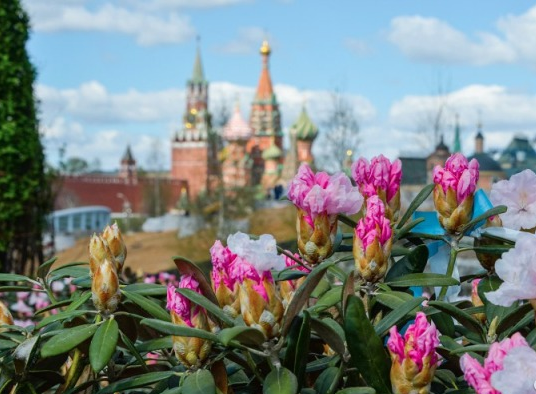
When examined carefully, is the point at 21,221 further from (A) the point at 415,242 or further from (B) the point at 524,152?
(B) the point at 524,152

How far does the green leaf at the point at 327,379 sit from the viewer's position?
1189mm

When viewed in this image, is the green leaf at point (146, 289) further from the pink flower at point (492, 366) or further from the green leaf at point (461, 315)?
the pink flower at point (492, 366)

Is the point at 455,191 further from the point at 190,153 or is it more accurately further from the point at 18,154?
the point at 190,153

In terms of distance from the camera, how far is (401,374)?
1.10 meters

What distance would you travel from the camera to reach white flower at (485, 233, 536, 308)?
3.47ft

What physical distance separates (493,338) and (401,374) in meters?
0.31

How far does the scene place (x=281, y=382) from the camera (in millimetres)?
1139

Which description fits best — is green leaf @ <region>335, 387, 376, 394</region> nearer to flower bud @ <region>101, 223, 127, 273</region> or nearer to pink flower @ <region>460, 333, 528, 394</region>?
pink flower @ <region>460, 333, 528, 394</region>

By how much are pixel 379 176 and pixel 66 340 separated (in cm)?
61

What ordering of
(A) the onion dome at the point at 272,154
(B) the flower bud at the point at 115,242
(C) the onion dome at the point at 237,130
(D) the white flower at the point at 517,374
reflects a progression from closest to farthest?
(D) the white flower at the point at 517,374
(B) the flower bud at the point at 115,242
(C) the onion dome at the point at 237,130
(A) the onion dome at the point at 272,154

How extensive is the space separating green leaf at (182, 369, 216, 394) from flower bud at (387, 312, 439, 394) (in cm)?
25

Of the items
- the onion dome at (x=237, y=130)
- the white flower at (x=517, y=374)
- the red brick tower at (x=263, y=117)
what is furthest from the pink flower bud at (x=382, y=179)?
the red brick tower at (x=263, y=117)

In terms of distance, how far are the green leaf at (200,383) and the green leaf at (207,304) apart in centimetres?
8

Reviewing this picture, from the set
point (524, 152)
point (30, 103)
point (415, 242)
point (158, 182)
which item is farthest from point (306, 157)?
point (415, 242)
